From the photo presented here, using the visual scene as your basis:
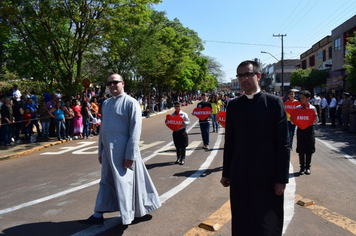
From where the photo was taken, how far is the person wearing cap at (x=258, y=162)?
305cm

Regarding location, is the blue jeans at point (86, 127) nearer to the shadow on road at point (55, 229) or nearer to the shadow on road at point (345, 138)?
the shadow on road at point (345, 138)

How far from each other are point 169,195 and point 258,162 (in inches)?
128

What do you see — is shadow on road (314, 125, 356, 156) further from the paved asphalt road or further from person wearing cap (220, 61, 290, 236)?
person wearing cap (220, 61, 290, 236)

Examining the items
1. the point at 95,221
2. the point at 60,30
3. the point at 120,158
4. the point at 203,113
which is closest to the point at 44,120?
the point at 60,30

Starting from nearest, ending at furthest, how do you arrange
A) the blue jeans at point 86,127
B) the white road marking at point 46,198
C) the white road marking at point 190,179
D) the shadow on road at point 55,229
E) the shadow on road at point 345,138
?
the shadow on road at point 55,229 → the white road marking at point 46,198 → the white road marking at point 190,179 → the shadow on road at point 345,138 → the blue jeans at point 86,127

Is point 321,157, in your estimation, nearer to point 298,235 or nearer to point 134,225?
point 298,235

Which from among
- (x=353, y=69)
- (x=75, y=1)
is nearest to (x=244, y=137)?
(x=75, y=1)

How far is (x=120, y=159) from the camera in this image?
456cm

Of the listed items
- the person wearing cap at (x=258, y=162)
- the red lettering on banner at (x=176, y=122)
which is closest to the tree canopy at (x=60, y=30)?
the red lettering on banner at (x=176, y=122)

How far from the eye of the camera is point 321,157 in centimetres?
974

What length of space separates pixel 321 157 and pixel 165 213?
646 centimetres

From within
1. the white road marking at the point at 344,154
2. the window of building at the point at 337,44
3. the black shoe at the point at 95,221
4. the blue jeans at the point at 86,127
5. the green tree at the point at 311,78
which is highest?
the window of building at the point at 337,44

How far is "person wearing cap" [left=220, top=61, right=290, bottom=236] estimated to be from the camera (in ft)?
10.00

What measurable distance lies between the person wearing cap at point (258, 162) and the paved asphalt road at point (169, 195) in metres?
1.40
